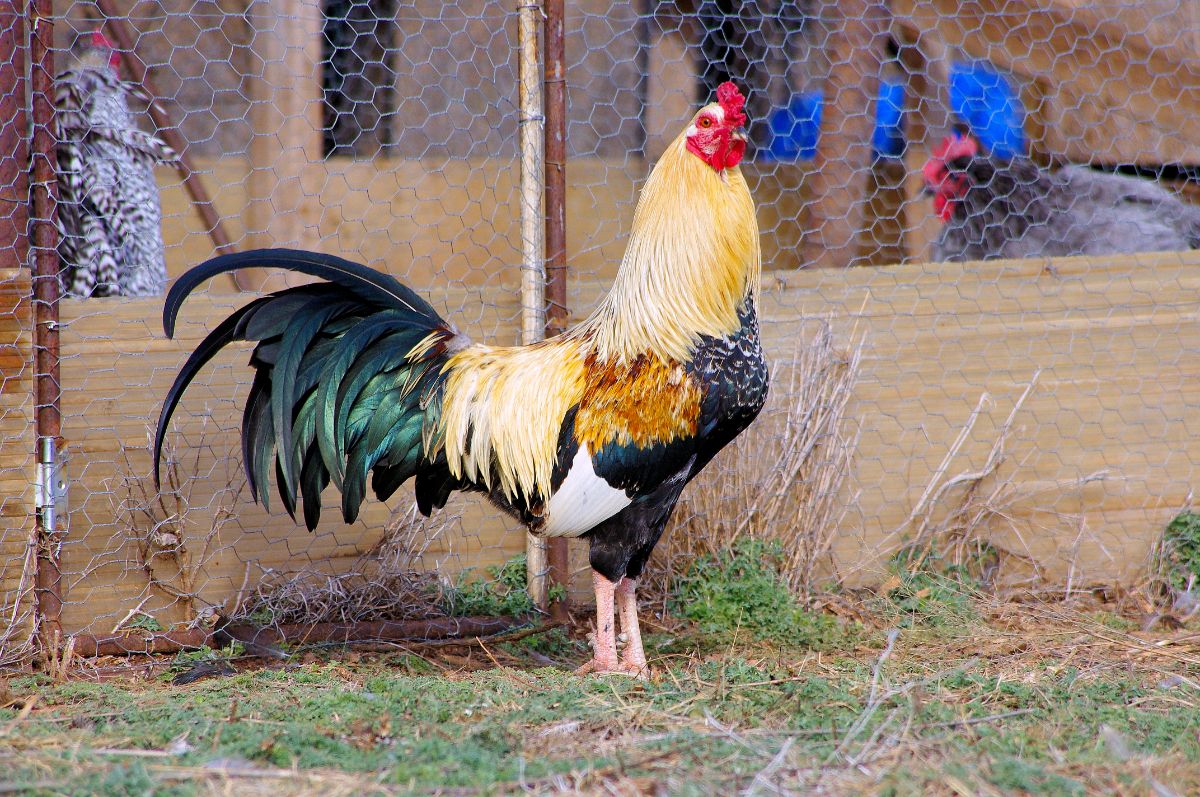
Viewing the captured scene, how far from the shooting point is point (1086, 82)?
5691 millimetres

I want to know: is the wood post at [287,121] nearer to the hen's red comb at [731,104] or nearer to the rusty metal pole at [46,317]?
the rusty metal pole at [46,317]

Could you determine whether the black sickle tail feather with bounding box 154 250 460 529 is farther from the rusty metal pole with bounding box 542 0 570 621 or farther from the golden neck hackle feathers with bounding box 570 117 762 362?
the rusty metal pole with bounding box 542 0 570 621

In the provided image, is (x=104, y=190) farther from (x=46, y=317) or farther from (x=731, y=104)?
(x=731, y=104)

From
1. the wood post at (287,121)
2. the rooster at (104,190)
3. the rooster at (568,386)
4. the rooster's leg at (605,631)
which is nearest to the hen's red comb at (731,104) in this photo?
the rooster at (568,386)

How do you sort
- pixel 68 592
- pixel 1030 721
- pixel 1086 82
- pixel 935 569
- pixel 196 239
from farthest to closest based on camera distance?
pixel 196 239 < pixel 1086 82 < pixel 935 569 < pixel 68 592 < pixel 1030 721

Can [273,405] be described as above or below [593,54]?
below

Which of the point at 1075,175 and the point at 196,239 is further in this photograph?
the point at 196,239

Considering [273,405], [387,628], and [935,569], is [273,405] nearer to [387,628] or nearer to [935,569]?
[387,628]

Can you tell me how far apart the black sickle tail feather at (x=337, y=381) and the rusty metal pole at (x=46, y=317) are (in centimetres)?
76

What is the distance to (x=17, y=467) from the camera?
380 centimetres

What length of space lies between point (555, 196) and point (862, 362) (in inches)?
62.2

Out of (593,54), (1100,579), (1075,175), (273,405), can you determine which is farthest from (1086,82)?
(273,405)

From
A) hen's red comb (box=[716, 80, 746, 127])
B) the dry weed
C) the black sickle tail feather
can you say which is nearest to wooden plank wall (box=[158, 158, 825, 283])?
the dry weed

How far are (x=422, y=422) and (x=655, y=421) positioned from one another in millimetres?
791
